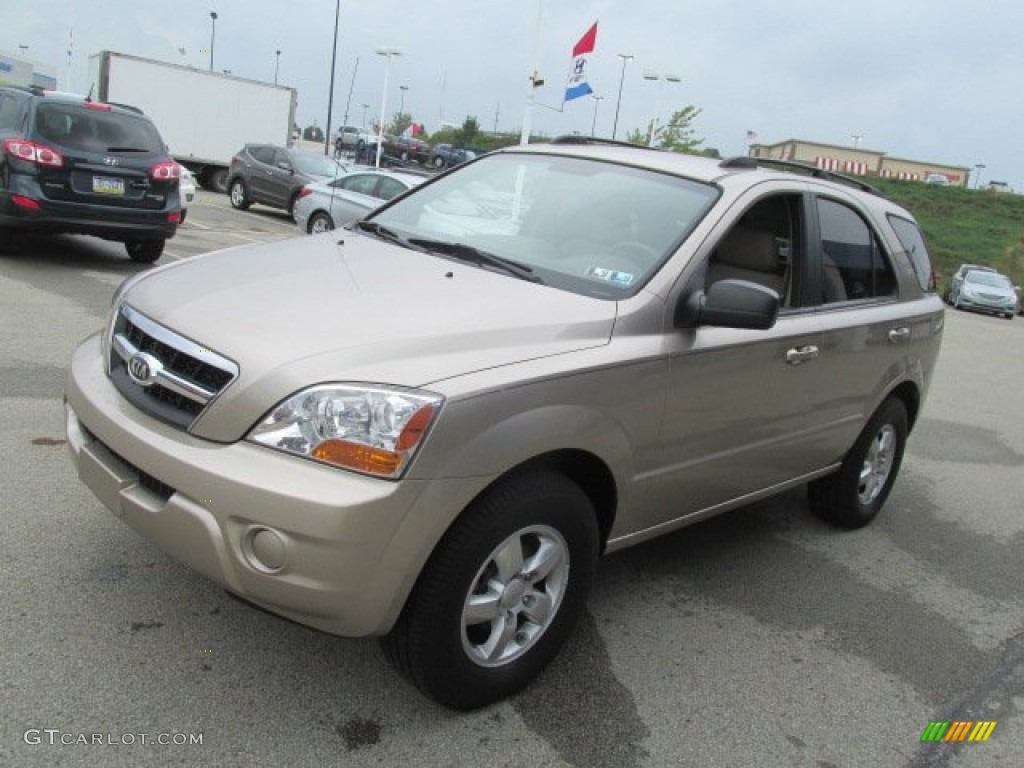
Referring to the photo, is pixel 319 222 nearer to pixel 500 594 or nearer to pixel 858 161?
pixel 500 594

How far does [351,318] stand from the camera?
2.68 metres

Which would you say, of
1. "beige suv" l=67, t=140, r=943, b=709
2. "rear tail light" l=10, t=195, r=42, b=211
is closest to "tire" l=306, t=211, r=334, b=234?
"rear tail light" l=10, t=195, r=42, b=211

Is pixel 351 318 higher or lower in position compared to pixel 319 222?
higher

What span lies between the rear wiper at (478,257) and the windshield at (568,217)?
2 centimetres

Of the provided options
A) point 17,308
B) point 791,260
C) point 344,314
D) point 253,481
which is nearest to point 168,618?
point 253,481

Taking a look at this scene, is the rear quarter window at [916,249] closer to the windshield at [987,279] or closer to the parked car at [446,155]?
the windshield at [987,279]

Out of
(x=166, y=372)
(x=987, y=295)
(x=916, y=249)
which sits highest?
(x=916, y=249)

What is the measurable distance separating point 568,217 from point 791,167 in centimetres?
158

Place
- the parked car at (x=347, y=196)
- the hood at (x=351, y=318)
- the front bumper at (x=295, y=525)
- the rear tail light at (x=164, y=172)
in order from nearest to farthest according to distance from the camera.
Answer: the front bumper at (x=295, y=525)
the hood at (x=351, y=318)
the rear tail light at (x=164, y=172)
the parked car at (x=347, y=196)

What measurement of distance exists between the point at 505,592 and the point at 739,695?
102 cm

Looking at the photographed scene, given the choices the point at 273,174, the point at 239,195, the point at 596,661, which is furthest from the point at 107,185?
the point at 239,195

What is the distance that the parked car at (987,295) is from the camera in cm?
2453

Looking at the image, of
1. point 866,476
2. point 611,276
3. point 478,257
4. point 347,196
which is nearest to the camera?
point 611,276

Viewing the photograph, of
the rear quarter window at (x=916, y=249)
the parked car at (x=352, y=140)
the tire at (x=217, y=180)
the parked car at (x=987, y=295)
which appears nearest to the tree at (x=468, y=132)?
the parked car at (x=352, y=140)
